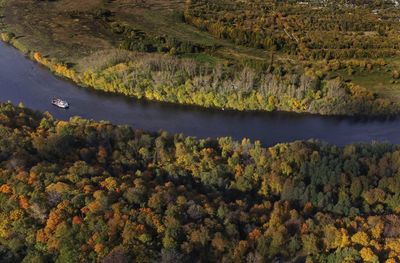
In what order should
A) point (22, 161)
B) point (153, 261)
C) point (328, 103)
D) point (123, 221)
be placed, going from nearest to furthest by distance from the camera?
point (153, 261) → point (123, 221) → point (22, 161) → point (328, 103)

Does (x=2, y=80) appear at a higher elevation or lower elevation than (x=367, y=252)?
lower

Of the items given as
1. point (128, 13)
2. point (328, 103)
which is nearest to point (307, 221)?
point (328, 103)

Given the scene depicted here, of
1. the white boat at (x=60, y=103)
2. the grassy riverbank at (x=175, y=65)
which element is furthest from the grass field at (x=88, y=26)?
the white boat at (x=60, y=103)

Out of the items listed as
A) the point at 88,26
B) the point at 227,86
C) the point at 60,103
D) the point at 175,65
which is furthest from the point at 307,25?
the point at 60,103

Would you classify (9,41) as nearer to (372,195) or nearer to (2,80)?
(2,80)

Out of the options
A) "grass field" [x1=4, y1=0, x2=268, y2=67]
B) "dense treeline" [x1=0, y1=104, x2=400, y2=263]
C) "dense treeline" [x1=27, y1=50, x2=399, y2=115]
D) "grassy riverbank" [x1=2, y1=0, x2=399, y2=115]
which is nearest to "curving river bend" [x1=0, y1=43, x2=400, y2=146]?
"dense treeline" [x1=27, y1=50, x2=399, y2=115]

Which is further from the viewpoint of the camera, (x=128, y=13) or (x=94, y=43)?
(x=128, y=13)

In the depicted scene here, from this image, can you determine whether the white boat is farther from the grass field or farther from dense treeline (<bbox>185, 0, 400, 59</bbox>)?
dense treeline (<bbox>185, 0, 400, 59</bbox>)
